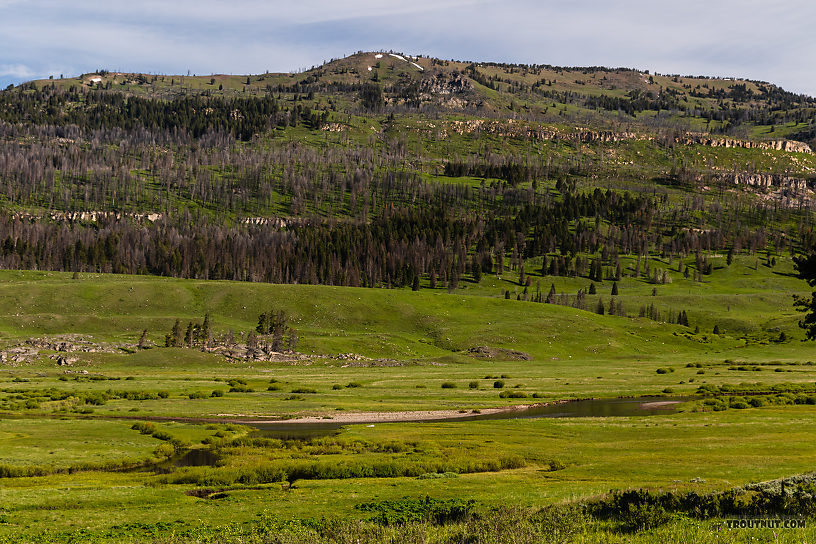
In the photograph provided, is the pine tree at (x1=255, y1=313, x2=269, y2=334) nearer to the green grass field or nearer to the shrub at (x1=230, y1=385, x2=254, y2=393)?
the green grass field

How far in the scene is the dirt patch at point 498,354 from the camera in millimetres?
147875

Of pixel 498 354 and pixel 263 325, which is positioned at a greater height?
pixel 263 325

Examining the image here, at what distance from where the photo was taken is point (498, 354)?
149375 mm

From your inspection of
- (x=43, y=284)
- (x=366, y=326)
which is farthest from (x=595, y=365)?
(x=43, y=284)

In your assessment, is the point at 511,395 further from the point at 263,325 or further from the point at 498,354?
the point at 263,325

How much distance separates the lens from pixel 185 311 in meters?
172

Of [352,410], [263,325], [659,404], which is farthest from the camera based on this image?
[263,325]

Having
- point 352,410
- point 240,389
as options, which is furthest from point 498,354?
point 352,410
